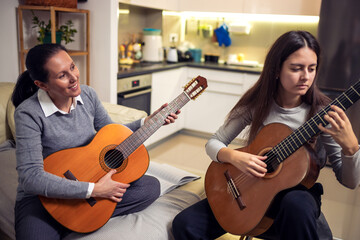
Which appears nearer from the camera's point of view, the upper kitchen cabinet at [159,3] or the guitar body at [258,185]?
the guitar body at [258,185]

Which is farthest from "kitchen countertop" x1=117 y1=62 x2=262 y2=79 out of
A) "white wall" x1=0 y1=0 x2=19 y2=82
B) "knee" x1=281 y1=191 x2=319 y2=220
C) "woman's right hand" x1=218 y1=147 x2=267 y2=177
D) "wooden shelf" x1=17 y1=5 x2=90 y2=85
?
"knee" x1=281 y1=191 x2=319 y2=220

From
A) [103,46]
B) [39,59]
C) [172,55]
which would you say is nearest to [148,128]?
[39,59]

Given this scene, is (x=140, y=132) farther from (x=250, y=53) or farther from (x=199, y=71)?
(x=250, y=53)

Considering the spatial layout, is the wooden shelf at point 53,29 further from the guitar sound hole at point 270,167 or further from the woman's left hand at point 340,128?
the woman's left hand at point 340,128

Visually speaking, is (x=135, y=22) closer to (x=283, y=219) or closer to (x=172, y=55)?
(x=172, y=55)

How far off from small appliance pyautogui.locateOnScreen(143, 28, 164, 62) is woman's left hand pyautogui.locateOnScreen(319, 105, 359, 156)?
109 inches

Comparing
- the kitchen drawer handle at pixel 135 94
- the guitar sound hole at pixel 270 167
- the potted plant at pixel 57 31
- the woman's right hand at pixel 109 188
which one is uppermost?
the potted plant at pixel 57 31

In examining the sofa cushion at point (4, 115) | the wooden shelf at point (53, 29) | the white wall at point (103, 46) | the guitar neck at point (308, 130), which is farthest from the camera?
the white wall at point (103, 46)

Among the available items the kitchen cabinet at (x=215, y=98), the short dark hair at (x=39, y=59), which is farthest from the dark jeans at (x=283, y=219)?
the kitchen cabinet at (x=215, y=98)

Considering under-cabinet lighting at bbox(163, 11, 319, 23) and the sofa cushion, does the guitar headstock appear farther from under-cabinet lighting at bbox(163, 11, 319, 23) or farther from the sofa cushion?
under-cabinet lighting at bbox(163, 11, 319, 23)

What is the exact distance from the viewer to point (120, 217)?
141cm

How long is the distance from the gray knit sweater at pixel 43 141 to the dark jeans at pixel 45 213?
0.06 m

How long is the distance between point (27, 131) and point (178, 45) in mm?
3263

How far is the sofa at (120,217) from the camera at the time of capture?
4.29ft
